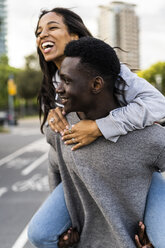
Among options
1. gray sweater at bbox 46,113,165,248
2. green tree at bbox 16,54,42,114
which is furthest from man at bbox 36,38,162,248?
green tree at bbox 16,54,42,114

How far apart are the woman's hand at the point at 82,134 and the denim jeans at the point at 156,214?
375 mm

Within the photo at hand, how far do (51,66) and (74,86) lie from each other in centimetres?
63

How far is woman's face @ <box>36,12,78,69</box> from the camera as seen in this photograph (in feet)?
5.97

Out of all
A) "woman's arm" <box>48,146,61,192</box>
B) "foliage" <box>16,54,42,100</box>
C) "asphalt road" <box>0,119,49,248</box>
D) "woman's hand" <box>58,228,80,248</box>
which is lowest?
"foliage" <box>16,54,42,100</box>

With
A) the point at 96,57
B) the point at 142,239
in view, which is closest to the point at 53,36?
the point at 96,57

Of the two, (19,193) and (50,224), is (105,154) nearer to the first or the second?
(50,224)

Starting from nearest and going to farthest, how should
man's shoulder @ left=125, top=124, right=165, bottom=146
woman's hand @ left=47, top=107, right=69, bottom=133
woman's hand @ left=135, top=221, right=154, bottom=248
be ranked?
man's shoulder @ left=125, top=124, right=165, bottom=146 < woman's hand @ left=135, top=221, right=154, bottom=248 < woman's hand @ left=47, top=107, right=69, bottom=133

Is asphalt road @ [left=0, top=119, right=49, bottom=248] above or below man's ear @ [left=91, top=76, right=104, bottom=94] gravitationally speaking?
below

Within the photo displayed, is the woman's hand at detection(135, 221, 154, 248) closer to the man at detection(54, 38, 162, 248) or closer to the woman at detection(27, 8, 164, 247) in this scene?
the man at detection(54, 38, 162, 248)

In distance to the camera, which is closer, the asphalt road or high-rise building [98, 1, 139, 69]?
high-rise building [98, 1, 139, 69]

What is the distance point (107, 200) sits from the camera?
1.51m

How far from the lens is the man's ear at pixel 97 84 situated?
4.71 feet

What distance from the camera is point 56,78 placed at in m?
1.97

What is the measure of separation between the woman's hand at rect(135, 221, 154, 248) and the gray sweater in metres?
0.03
